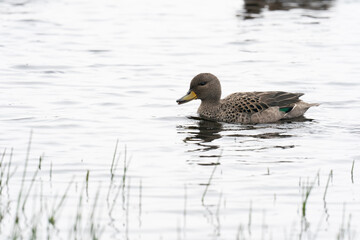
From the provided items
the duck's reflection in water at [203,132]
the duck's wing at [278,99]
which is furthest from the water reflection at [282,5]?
the duck's reflection in water at [203,132]

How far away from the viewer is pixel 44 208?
7.75 meters

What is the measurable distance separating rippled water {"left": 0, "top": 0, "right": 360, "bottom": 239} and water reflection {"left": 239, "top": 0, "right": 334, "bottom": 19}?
0.12 metres

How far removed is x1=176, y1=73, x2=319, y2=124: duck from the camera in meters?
12.8

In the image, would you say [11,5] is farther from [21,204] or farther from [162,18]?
[21,204]

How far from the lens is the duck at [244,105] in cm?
1281

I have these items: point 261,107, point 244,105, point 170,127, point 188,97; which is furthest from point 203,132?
point 188,97

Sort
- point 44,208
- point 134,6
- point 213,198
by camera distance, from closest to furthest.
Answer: point 44,208 → point 213,198 → point 134,6

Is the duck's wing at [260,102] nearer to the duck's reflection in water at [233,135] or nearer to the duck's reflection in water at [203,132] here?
the duck's reflection in water at [233,135]

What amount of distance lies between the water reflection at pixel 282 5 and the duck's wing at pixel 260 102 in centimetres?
1224

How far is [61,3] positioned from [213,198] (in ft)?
61.5

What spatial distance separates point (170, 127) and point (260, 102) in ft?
5.27

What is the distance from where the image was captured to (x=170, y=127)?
40.2 ft

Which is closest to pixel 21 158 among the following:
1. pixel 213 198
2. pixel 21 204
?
pixel 21 204

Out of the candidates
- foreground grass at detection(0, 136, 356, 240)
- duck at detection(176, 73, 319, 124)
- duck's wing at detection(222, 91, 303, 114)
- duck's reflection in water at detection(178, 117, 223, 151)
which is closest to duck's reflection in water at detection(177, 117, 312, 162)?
duck's reflection in water at detection(178, 117, 223, 151)
